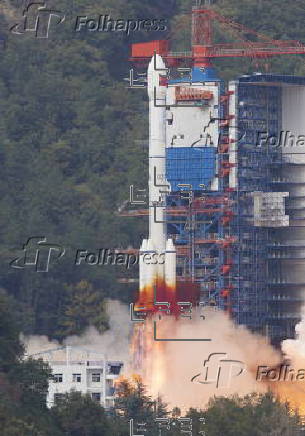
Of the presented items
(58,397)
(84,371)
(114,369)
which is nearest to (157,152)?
(114,369)

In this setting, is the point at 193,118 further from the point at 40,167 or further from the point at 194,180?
the point at 40,167

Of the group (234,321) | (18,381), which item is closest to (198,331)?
(234,321)

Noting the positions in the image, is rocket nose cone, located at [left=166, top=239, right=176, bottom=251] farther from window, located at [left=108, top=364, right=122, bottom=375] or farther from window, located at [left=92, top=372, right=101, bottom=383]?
window, located at [left=92, top=372, right=101, bottom=383]

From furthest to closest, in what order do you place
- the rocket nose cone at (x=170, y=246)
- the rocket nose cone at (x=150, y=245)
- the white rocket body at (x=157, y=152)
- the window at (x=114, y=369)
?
the white rocket body at (x=157, y=152)
the window at (x=114, y=369)
the rocket nose cone at (x=150, y=245)
the rocket nose cone at (x=170, y=246)

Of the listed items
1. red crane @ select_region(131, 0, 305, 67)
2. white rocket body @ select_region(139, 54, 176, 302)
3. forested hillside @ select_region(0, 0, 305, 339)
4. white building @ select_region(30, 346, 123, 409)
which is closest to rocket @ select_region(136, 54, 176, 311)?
white rocket body @ select_region(139, 54, 176, 302)

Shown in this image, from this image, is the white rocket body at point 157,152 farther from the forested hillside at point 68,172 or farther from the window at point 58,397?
the window at point 58,397

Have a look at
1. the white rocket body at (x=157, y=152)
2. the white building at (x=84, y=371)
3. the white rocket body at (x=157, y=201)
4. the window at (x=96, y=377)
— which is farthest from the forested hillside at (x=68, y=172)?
the white rocket body at (x=157, y=201)
